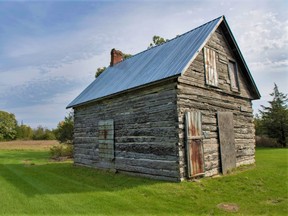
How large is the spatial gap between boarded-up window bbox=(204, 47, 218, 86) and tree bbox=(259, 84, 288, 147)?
2704 centimetres

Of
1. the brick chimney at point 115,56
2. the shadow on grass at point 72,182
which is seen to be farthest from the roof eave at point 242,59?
the brick chimney at point 115,56

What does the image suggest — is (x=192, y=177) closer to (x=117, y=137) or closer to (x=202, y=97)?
(x=202, y=97)

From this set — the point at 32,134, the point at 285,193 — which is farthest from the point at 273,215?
the point at 32,134

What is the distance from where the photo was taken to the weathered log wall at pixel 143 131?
10430 millimetres

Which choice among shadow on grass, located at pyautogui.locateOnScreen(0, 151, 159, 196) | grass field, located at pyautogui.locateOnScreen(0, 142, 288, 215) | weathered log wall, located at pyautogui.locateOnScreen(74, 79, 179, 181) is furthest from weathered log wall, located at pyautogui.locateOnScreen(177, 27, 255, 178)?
shadow on grass, located at pyautogui.locateOnScreen(0, 151, 159, 196)

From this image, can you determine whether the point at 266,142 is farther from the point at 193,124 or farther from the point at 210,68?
the point at 193,124

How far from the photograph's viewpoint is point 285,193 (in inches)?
342

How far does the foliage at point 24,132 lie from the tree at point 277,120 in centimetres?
6425

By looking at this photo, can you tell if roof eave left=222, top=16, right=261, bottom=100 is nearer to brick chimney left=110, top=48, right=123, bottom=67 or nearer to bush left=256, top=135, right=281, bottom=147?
brick chimney left=110, top=48, right=123, bottom=67

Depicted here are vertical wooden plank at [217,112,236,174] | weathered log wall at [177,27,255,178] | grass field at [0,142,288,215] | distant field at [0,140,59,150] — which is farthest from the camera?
distant field at [0,140,59,150]

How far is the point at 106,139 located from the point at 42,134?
65.0 metres

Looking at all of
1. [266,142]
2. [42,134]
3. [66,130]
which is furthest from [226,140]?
[42,134]

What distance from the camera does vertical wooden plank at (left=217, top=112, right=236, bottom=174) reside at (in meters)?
12.4

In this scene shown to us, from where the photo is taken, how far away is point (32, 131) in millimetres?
77500
